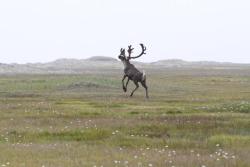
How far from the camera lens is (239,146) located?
1975 cm

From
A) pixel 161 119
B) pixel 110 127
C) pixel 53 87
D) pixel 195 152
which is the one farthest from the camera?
pixel 53 87

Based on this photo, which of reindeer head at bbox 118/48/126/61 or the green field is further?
reindeer head at bbox 118/48/126/61

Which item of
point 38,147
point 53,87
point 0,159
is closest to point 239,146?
point 38,147

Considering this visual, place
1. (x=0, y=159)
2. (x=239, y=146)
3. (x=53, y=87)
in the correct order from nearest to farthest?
(x=0, y=159) < (x=239, y=146) < (x=53, y=87)

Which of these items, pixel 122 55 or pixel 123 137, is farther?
pixel 122 55

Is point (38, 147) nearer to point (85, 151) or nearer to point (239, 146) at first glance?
point (85, 151)

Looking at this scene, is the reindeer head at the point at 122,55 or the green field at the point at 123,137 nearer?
the green field at the point at 123,137

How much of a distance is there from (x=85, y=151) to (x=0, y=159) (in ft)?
8.93

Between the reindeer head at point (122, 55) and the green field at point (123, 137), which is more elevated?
the reindeer head at point (122, 55)

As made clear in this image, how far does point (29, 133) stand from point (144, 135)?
14.0 feet

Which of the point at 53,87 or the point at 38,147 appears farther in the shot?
the point at 53,87

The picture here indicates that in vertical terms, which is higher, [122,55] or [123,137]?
[122,55]

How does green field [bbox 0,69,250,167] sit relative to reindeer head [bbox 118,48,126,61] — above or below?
below

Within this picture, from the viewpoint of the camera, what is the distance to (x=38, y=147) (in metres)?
19.4
